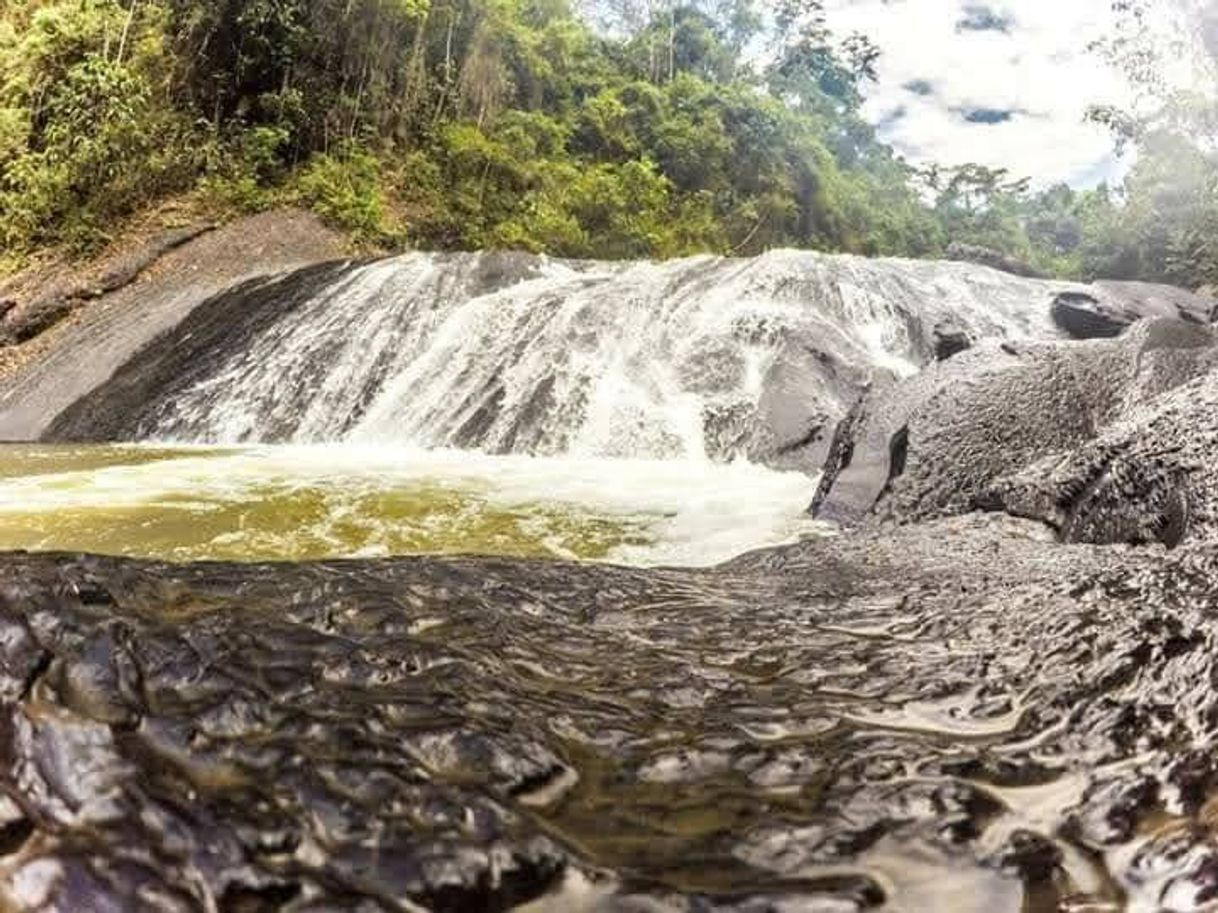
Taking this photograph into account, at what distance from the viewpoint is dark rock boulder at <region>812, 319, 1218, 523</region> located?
5344mm

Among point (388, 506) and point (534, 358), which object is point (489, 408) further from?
point (388, 506)

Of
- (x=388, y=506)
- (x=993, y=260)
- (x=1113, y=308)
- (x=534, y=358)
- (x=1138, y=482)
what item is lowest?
(x=388, y=506)

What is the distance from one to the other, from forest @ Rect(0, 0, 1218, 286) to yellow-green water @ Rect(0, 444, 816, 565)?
8.76 m

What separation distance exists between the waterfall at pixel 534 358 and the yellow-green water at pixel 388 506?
0.88 metres

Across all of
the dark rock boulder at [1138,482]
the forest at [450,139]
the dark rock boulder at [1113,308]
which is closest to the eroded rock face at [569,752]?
the dark rock boulder at [1138,482]

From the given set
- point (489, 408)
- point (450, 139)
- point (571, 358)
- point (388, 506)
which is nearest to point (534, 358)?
point (571, 358)

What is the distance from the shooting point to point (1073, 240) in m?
53.2

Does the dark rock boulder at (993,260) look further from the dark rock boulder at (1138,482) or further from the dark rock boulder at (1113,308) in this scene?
the dark rock boulder at (1138,482)

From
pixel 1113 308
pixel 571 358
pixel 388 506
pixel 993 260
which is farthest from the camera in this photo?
pixel 993 260

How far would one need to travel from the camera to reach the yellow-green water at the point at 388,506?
490 cm

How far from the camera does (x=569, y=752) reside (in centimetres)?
134

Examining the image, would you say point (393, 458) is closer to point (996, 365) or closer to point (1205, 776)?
point (996, 365)

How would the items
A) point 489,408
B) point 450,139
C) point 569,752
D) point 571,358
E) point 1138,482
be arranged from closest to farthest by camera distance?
point 569,752, point 1138,482, point 489,408, point 571,358, point 450,139

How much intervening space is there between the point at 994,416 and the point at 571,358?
5636mm
